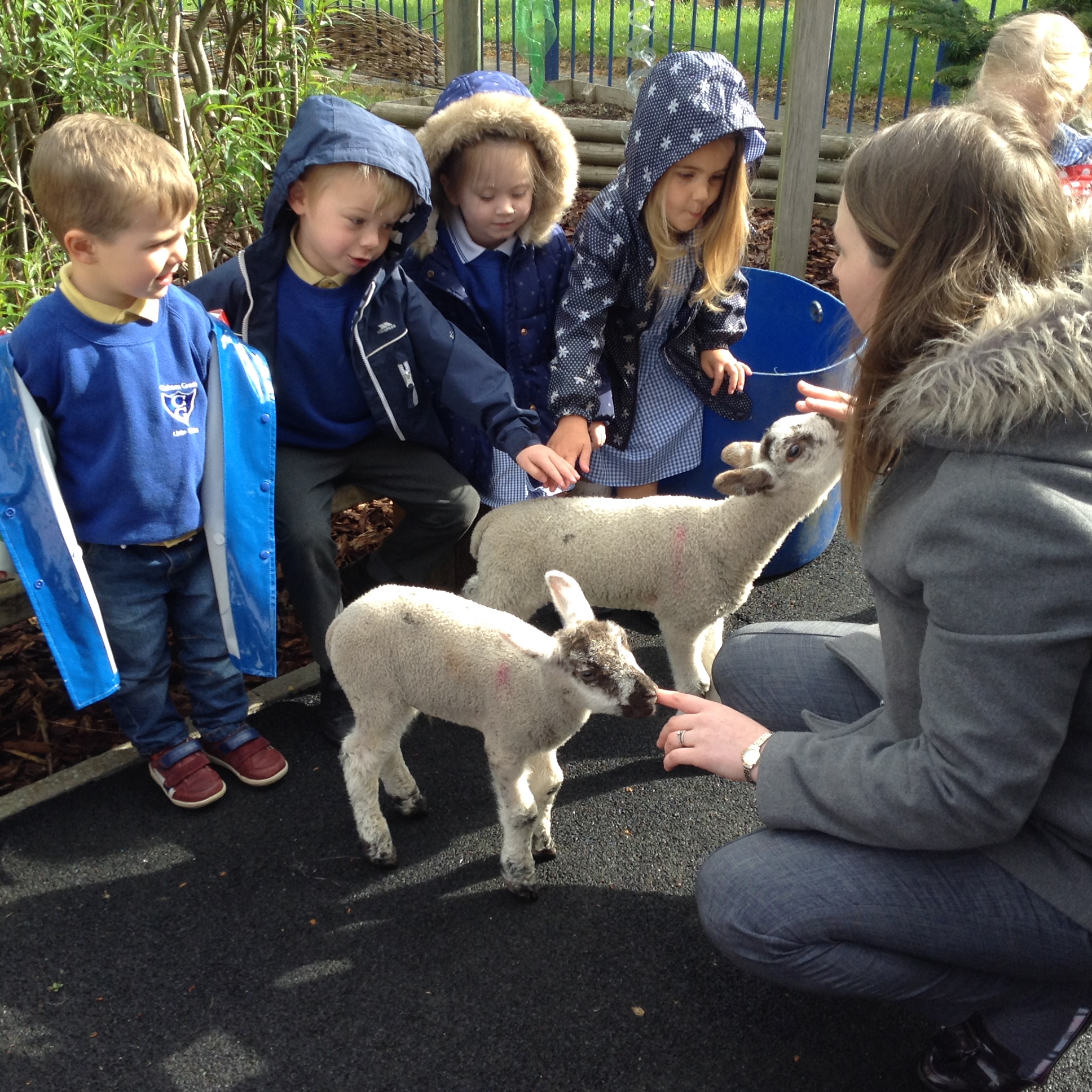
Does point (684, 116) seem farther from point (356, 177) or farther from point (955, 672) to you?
point (955, 672)

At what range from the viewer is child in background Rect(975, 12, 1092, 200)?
12.3ft

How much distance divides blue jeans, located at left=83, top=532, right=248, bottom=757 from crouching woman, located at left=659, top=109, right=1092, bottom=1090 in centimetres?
152

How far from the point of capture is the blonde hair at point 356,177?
276cm

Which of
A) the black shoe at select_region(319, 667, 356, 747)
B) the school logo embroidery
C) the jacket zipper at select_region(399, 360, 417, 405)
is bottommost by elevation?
the black shoe at select_region(319, 667, 356, 747)

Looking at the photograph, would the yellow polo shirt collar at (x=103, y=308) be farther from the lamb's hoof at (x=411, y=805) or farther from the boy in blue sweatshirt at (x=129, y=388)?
the lamb's hoof at (x=411, y=805)

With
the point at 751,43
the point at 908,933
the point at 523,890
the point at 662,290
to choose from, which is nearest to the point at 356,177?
the point at 662,290

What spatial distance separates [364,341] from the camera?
2986 millimetres

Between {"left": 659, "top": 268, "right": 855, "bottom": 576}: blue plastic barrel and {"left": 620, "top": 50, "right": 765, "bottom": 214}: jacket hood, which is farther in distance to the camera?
{"left": 659, "top": 268, "right": 855, "bottom": 576}: blue plastic barrel

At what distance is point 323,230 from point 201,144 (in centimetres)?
138

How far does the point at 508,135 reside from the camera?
3.22 metres

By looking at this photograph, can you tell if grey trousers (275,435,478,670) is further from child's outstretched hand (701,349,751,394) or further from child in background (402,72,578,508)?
child's outstretched hand (701,349,751,394)

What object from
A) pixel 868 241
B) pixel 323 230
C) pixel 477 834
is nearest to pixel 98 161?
pixel 323 230

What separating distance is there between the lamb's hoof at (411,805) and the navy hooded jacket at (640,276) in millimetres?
1442

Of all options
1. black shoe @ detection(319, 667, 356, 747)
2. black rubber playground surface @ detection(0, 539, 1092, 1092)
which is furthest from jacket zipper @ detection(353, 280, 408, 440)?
black rubber playground surface @ detection(0, 539, 1092, 1092)
